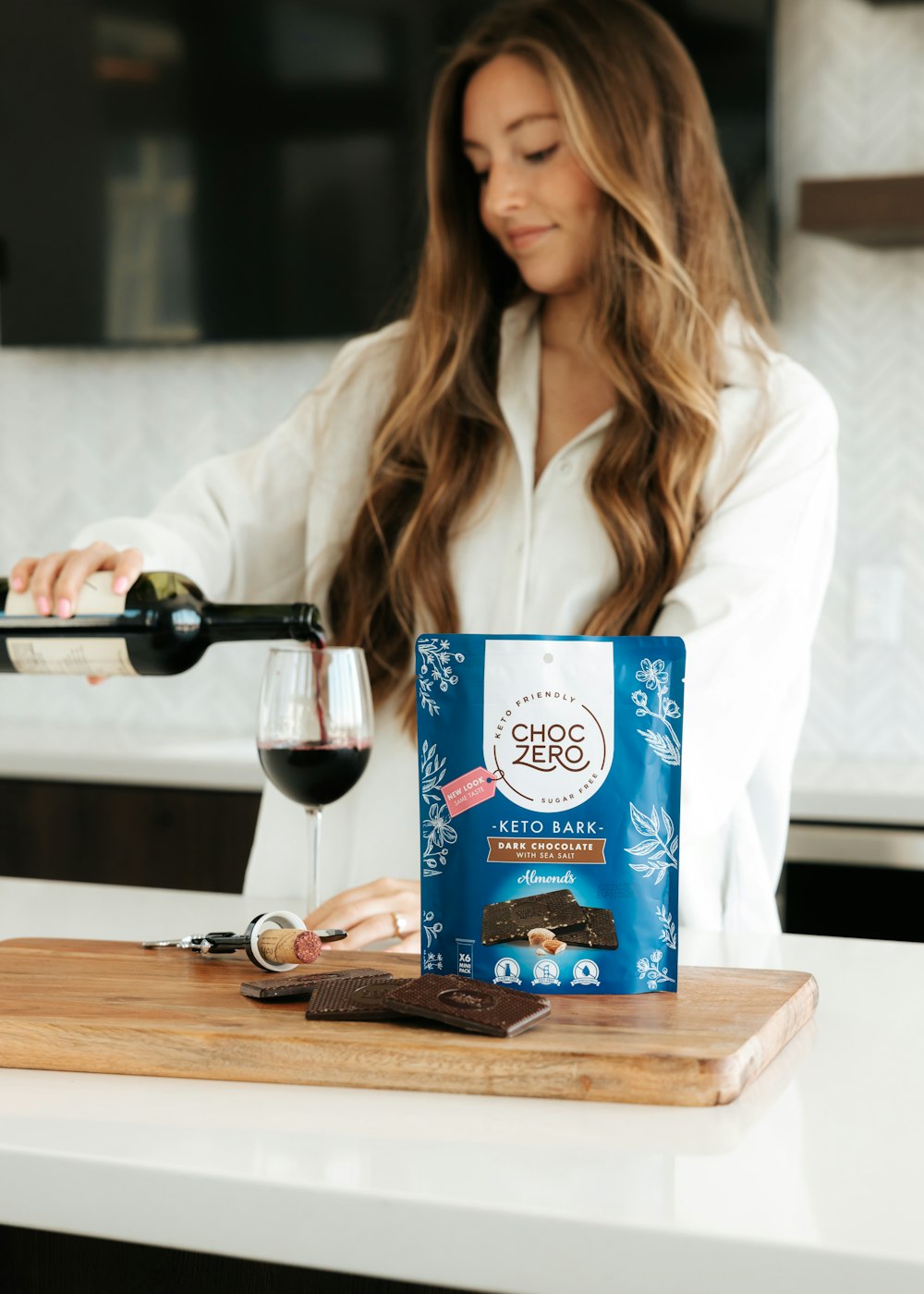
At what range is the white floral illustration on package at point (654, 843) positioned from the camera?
85 centimetres

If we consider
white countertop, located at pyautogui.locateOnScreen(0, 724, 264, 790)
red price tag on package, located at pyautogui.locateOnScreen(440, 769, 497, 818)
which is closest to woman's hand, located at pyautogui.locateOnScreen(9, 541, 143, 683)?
red price tag on package, located at pyautogui.locateOnScreen(440, 769, 497, 818)

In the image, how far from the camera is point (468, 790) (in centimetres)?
87

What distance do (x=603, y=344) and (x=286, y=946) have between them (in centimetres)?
91

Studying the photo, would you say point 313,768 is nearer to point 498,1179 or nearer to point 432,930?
point 432,930

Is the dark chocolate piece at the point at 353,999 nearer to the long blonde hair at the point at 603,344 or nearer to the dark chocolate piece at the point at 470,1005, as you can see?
the dark chocolate piece at the point at 470,1005

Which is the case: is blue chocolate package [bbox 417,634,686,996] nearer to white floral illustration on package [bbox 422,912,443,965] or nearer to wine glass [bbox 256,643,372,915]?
white floral illustration on package [bbox 422,912,443,965]

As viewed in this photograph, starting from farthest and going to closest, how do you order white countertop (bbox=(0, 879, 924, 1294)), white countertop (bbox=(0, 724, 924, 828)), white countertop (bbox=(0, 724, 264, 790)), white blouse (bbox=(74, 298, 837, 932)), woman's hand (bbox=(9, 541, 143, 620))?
white countertop (bbox=(0, 724, 264, 790)) < white countertop (bbox=(0, 724, 924, 828)) < white blouse (bbox=(74, 298, 837, 932)) < woman's hand (bbox=(9, 541, 143, 620)) < white countertop (bbox=(0, 879, 924, 1294))

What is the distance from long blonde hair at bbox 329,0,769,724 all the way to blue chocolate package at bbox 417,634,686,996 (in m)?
0.66

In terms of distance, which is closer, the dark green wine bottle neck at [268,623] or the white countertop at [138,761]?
the dark green wine bottle neck at [268,623]

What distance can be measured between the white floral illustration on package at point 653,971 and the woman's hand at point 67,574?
55 cm

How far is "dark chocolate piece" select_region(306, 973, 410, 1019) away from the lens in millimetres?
820

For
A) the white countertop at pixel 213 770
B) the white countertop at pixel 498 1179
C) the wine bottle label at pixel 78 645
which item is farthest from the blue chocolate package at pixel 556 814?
the white countertop at pixel 213 770

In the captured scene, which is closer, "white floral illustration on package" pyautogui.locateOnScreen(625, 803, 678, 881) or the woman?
"white floral illustration on package" pyautogui.locateOnScreen(625, 803, 678, 881)

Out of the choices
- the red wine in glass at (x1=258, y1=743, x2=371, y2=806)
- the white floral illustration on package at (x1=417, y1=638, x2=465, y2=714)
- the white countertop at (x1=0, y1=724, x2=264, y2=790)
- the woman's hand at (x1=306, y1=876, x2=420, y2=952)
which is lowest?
the white countertop at (x1=0, y1=724, x2=264, y2=790)
